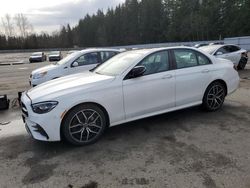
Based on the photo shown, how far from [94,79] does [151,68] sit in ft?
3.72

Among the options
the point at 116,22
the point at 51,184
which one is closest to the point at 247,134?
the point at 51,184

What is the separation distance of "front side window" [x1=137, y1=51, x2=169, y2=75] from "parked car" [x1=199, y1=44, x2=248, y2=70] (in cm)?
705

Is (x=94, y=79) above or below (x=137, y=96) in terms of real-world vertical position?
above

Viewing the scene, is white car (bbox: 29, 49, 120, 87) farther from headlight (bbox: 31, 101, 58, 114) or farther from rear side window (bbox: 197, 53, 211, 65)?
headlight (bbox: 31, 101, 58, 114)

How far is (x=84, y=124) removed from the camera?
4.56 metres

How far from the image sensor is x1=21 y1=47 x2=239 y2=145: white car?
437 cm

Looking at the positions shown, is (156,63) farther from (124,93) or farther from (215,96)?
(215,96)

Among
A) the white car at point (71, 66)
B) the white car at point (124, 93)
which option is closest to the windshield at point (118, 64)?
the white car at point (124, 93)

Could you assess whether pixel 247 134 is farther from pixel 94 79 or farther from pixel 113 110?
pixel 94 79

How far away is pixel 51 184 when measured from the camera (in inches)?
137

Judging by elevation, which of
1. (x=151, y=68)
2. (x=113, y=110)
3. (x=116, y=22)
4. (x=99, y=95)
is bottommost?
(x=113, y=110)

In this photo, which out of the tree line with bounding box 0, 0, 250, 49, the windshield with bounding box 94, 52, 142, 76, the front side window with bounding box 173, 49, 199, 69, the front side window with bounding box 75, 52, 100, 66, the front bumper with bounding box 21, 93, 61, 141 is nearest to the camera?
the front bumper with bounding box 21, 93, 61, 141

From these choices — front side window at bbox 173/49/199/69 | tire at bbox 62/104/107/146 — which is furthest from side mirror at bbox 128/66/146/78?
front side window at bbox 173/49/199/69

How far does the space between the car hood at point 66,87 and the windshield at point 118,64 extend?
0.83ft
